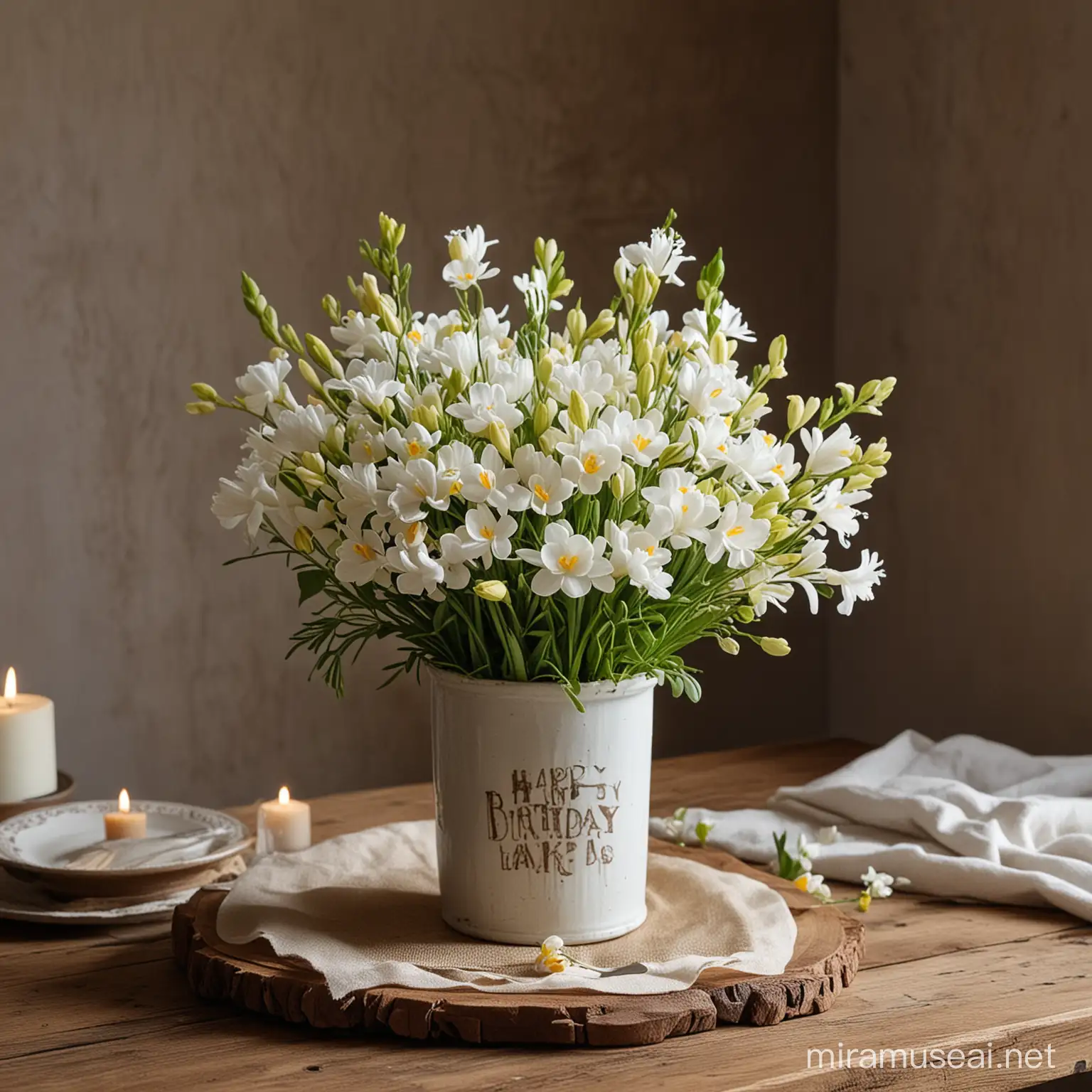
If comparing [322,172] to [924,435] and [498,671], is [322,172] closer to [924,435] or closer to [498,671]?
[924,435]

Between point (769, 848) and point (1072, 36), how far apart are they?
130 centimetres

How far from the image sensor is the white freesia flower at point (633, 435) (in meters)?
0.96

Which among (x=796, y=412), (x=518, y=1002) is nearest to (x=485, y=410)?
(x=796, y=412)

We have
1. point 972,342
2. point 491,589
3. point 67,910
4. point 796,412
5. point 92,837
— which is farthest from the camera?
point 972,342

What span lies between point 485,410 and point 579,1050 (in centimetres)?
44

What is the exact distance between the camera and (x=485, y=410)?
97 cm

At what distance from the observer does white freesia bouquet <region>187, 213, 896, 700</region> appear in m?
0.96

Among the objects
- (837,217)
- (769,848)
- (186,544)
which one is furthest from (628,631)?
(837,217)

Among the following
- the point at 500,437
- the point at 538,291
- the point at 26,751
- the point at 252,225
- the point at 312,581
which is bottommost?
the point at 26,751

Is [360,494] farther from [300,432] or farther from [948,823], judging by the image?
[948,823]

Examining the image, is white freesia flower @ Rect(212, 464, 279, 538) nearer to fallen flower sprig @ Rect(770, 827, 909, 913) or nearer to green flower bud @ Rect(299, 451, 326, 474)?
green flower bud @ Rect(299, 451, 326, 474)

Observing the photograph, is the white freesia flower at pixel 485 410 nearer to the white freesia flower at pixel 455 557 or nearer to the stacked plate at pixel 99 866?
the white freesia flower at pixel 455 557

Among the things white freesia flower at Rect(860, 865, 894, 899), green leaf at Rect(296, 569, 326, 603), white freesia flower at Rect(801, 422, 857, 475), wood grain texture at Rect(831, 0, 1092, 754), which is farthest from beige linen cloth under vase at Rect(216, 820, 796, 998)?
wood grain texture at Rect(831, 0, 1092, 754)

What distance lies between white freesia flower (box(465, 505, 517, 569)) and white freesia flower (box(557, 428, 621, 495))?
0.05 m
